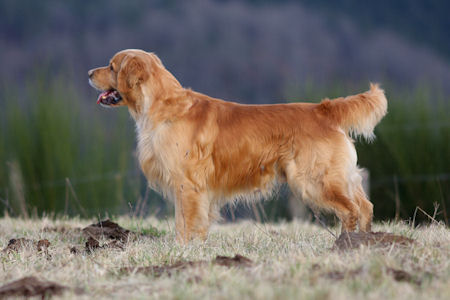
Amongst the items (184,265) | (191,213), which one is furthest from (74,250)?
(184,265)

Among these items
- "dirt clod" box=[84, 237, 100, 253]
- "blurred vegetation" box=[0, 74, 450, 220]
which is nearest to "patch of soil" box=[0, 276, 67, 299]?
"dirt clod" box=[84, 237, 100, 253]

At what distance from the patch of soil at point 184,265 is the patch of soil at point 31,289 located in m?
0.49

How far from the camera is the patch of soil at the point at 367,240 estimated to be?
11.3 ft

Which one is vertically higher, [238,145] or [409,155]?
[238,145]

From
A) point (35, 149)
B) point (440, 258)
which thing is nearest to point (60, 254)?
point (440, 258)

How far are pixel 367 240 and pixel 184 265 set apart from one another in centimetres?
116

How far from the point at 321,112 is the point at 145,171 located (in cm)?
161

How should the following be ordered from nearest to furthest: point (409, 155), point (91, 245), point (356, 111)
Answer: point (91, 245), point (356, 111), point (409, 155)

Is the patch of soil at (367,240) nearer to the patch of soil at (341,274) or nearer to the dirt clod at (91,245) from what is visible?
the patch of soil at (341,274)

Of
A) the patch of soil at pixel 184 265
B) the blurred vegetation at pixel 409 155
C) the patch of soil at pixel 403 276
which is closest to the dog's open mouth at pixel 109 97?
the patch of soil at pixel 184 265

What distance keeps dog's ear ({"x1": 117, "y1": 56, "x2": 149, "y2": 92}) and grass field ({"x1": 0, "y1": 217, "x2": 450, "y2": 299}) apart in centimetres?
153

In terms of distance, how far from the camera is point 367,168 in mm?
8039

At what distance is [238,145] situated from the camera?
4.87 m

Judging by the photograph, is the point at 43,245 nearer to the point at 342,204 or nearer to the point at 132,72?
the point at 132,72
